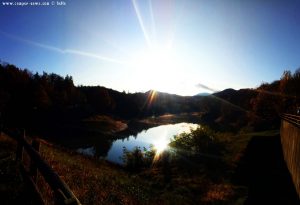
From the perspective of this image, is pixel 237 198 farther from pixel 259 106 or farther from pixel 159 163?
pixel 259 106

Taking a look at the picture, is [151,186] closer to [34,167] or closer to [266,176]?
[266,176]

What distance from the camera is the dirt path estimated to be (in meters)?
13.5

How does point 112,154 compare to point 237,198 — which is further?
point 112,154

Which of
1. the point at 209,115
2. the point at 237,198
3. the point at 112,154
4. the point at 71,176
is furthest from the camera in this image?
the point at 209,115

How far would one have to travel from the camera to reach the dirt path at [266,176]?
44.3ft

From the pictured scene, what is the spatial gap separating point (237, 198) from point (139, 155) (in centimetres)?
1502

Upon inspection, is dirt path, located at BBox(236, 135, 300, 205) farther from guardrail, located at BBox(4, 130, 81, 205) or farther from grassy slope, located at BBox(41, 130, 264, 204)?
guardrail, located at BBox(4, 130, 81, 205)

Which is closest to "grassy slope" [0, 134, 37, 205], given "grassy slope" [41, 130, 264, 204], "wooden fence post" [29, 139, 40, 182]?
"wooden fence post" [29, 139, 40, 182]

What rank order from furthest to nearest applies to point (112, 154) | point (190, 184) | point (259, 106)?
1. point (259, 106)
2. point (112, 154)
3. point (190, 184)

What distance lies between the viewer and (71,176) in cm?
1181

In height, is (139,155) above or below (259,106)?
below

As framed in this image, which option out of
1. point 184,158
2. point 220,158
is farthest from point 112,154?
point 220,158

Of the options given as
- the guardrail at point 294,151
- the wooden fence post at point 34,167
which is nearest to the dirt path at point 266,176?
the guardrail at point 294,151

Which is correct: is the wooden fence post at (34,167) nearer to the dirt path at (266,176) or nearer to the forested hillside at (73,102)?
the dirt path at (266,176)
